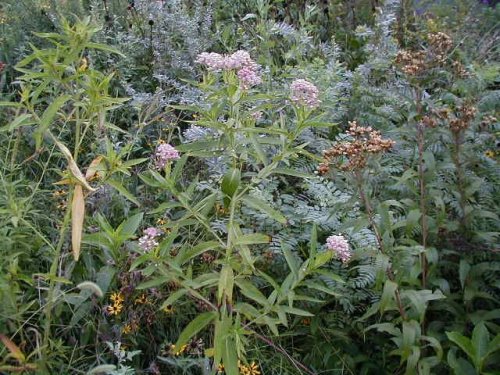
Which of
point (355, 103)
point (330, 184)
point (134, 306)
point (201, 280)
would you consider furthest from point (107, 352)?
point (355, 103)

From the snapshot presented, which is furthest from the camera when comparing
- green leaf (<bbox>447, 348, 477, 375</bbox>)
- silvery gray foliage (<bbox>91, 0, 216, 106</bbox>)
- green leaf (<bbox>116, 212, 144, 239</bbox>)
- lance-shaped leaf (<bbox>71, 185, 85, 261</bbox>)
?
silvery gray foliage (<bbox>91, 0, 216, 106</bbox>)

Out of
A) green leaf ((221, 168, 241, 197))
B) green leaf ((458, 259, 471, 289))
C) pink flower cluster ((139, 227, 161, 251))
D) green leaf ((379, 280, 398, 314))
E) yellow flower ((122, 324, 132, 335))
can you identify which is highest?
green leaf ((221, 168, 241, 197))

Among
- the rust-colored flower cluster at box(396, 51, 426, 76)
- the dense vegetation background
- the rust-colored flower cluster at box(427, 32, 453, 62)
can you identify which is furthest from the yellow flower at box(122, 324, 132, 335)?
the rust-colored flower cluster at box(427, 32, 453, 62)

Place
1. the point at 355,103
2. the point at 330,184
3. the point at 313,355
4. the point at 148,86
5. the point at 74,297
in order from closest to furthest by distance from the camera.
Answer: the point at 74,297 < the point at 313,355 < the point at 330,184 < the point at 355,103 < the point at 148,86

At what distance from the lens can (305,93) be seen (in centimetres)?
211

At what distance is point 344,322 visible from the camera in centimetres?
248

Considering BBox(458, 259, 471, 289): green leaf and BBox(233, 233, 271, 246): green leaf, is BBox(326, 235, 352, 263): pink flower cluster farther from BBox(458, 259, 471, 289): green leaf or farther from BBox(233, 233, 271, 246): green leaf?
BBox(458, 259, 471, 289): green leaf

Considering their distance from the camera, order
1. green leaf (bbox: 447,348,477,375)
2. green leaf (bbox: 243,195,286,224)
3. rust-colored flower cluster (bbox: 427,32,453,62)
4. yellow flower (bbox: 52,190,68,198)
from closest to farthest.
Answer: green leaf (bbox: 243,195,286,224) < green leaf (bbox: 447,348,477,375) < rust-colored flower cluster (bbox: 427,32,453,62) < yellow flower (bbox: 52,190,68,198)

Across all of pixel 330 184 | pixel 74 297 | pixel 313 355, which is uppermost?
pixel 330 184

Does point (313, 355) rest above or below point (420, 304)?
below

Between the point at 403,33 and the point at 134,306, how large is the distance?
9.73 feet

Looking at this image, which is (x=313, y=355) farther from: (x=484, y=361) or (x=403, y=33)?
(x=403, y=33)

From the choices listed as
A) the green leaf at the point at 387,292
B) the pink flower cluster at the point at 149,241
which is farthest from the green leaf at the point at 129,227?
the green leaf at the point at 387,292

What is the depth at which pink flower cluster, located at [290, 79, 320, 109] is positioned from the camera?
2.09 meters
